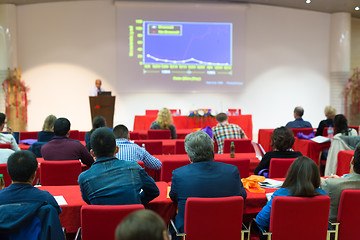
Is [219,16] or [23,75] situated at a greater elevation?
[219,16]

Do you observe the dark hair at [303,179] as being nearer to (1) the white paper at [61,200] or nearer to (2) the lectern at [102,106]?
(1) the white paper at [61,200]

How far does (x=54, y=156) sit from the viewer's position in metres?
4.36

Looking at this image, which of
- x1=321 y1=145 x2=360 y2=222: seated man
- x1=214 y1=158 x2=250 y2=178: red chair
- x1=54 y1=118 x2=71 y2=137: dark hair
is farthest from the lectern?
x1=321 y1=145 x2=360 y2=222: seated man

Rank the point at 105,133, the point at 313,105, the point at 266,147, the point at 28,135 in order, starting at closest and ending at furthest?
the point at 105,133, the point at 28,135, the point at 266,147, the point at 313,105

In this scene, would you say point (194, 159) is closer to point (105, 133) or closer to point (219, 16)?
point (105, 133)

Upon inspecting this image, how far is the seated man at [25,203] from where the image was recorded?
206cm

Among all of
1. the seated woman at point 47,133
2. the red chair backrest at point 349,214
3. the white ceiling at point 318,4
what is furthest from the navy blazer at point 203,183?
the white ceiling at point 318,4

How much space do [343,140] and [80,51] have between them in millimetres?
8089

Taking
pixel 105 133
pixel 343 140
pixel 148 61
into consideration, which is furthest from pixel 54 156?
pixel 148 61

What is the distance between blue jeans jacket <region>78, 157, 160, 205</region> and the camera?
2.56m

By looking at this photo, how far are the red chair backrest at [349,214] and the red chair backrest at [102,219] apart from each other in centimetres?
140

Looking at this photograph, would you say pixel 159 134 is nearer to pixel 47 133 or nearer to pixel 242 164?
pixel 47 133

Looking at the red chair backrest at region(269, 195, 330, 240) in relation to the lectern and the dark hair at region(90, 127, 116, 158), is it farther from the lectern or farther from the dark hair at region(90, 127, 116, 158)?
the lectern

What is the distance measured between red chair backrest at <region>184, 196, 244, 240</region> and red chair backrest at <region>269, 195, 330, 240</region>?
0.23 metres
